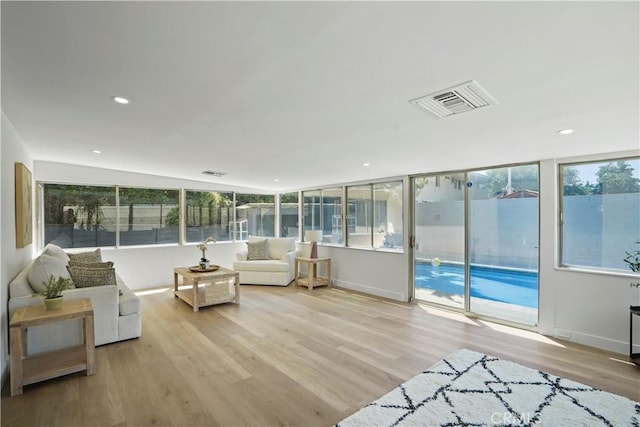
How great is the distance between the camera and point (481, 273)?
455cm

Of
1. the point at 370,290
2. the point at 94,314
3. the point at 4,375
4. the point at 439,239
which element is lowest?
the point at 370,290

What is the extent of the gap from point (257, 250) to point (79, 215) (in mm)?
3293

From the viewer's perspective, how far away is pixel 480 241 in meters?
4.48

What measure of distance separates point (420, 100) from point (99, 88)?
2.22m

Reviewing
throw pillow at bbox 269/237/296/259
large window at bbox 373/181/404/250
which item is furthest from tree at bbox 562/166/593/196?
throw pillow at bbox 269/237/296/259

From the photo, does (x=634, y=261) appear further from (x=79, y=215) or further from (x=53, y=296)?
(x=79, y=215)

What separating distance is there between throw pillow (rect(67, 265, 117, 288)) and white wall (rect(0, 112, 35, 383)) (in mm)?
506

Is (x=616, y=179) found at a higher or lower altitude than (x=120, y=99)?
lower

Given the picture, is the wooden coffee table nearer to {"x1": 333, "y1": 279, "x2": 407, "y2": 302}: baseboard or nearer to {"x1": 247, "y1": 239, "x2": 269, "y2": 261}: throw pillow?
{"x1": 247, "y1": 239, "x2": 269, "y2": 261}: throw pillow

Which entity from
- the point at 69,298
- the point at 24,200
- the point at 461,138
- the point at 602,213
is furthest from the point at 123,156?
the point at 602,213

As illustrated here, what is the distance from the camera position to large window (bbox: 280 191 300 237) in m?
7.86

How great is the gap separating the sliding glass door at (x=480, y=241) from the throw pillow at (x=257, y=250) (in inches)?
126

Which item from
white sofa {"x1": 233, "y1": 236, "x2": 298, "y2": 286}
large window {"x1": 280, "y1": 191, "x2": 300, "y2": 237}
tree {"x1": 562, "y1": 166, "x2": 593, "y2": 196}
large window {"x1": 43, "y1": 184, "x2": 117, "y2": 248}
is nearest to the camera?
tree {"x1": 562, "y1": 166, "x2": 593, "y2": 196}

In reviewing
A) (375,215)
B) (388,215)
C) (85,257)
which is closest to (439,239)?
(388,215)
